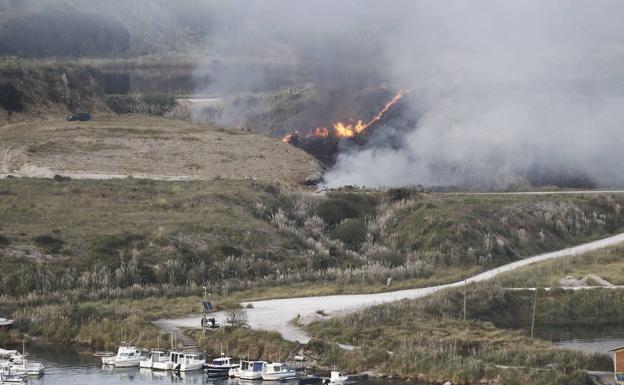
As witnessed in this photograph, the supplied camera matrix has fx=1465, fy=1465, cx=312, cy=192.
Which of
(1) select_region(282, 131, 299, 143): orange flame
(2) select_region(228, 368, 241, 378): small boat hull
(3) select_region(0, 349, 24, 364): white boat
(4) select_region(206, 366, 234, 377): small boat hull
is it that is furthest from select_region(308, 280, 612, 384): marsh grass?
(1) select_region(282, 131, 299, 143): orange flame

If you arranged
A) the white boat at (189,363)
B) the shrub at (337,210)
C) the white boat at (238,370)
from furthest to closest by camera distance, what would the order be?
the shrub at (337,210), the white boat at (189,363), the white boat at (238,370)

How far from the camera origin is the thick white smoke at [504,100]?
153 metres

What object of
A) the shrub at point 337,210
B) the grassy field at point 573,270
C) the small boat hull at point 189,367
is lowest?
the small boat hull at point 189,367

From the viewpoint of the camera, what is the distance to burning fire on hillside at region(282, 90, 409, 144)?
6216 inches

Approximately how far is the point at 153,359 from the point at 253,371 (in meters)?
7.31

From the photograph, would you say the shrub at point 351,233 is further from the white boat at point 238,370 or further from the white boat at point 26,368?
the white boat at point 26,368

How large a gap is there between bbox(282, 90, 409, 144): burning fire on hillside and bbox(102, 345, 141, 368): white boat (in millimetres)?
74953

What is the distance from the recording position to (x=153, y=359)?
85250 millimetres

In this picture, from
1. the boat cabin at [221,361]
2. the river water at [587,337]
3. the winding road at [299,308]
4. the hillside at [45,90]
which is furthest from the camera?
the hillside at [45,90]

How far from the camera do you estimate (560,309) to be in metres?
101

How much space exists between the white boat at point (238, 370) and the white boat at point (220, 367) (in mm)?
329

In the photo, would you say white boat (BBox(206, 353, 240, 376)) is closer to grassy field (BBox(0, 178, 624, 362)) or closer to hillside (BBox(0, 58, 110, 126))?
grassy field (BBox(0, 178, 624, 362))

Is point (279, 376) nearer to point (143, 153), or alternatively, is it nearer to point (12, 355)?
point (12, 355)

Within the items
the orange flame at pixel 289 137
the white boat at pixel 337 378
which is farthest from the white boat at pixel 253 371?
the orange flame at pixel 289 137
